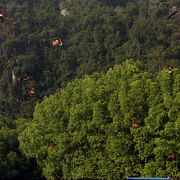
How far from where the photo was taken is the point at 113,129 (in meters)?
30.5

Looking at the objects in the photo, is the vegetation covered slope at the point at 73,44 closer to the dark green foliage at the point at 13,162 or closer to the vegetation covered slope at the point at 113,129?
the dark green foliage at the point at 13,162

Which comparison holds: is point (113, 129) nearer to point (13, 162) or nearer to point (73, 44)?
point (13, 162)

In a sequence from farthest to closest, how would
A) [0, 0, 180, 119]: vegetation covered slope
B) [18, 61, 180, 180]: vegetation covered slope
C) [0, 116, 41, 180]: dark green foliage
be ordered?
[0, 0, 180, 119]: vegetation covered slope < [0, 116, 41, 180]: dark green foliage < [18, 61, 180, 180]: vegetation covered slope

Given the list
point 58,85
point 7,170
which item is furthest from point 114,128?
point 58,85

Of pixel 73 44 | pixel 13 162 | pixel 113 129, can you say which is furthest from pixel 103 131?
pixel 73 44

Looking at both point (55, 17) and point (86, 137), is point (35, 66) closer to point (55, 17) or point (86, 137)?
point (55, 17)

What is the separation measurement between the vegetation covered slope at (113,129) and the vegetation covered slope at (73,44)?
43459 millimetres

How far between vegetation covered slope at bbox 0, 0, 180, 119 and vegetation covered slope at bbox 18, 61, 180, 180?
43459 mm

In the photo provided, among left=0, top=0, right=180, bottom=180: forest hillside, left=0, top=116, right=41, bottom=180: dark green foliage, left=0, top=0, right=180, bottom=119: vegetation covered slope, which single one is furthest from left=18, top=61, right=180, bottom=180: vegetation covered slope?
left=0, top=0, right=180, bottom=119: vegetation covered slope

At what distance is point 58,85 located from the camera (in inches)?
3610

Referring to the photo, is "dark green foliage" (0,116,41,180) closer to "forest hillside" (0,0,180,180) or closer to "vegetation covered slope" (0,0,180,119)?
"forest hillside" (0,0,180,180)

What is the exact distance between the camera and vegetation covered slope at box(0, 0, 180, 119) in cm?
8688

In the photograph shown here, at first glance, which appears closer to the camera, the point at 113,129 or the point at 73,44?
the point at 113,129

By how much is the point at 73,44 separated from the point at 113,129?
75.0m
